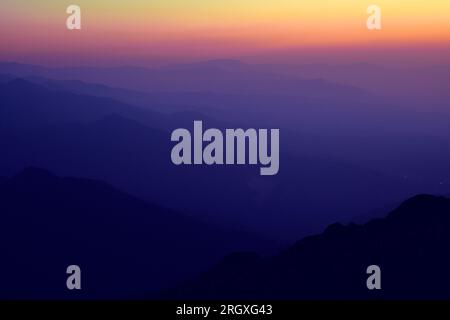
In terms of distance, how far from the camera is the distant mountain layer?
28.0 feet

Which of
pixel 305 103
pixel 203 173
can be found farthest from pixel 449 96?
pixel 203 173

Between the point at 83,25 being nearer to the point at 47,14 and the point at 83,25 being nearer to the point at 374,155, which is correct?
the point at 47,14

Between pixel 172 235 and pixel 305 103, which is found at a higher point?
pixel 305 103

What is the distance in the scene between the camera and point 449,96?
8.56m

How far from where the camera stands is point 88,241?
857 cm

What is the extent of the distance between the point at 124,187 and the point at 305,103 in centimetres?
94

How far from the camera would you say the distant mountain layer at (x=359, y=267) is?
28.0 ft

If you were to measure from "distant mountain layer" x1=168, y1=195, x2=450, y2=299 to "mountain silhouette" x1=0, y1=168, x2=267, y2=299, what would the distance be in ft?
0.48

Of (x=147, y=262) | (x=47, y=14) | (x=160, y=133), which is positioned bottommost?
(x=147, y=262)

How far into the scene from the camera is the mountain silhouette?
856cm

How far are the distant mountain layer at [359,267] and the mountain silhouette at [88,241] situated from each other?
0.15 m

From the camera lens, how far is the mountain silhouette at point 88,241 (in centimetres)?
856

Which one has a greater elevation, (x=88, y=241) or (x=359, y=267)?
(x=88, y=241)

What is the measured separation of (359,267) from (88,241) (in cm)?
128
